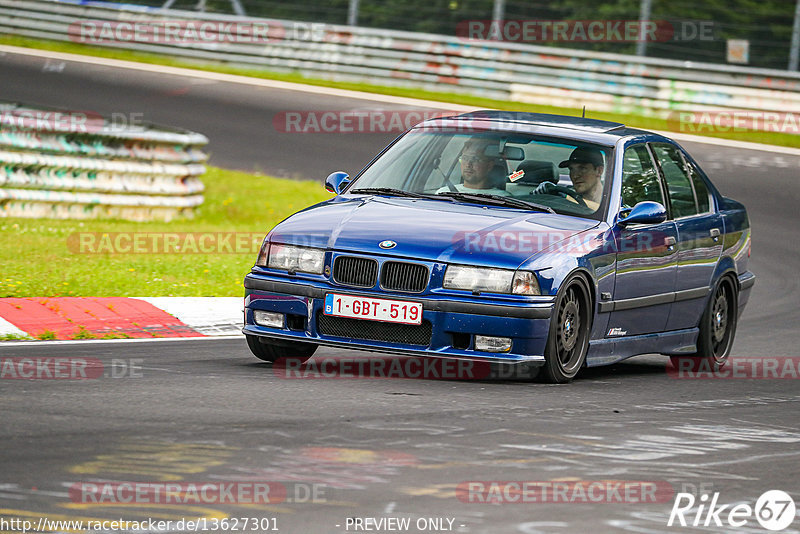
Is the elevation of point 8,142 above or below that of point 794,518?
above

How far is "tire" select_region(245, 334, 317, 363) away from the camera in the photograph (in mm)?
8578

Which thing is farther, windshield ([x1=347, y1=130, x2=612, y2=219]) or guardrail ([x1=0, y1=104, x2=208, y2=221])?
guardrail ([x1=0, y1=104, x2=208, y2=221])

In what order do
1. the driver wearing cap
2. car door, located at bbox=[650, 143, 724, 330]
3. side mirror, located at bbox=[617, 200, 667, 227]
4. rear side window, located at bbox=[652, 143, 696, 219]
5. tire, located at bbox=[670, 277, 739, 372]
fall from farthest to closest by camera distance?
1. tire, located at bbox=[670, 277, 739, 372]
2. rear side window, located at bbox=[652, 143, 696, 219]
3. car door, located at bbox=[650, 143, 724, 330]
4. the driver wearing cap
5. side mirror, located at bbox=[617, 200, 667, 227]

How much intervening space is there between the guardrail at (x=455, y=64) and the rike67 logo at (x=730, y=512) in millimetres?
19839

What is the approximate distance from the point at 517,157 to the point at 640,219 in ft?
2.80

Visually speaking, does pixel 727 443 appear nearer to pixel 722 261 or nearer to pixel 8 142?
pixel 722 261

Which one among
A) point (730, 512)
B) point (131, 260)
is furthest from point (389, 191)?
point (131, 260)

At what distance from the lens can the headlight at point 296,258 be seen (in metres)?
8.11

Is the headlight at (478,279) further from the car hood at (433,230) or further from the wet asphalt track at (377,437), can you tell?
the wet asphalt track at (377,437)

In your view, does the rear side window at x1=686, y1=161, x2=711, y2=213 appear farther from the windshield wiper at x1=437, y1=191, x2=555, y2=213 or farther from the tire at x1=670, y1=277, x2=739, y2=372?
the windshield wiper at x1=437, y1=191, x2=555, y2=213

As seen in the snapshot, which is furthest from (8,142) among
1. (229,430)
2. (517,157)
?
(229,430)

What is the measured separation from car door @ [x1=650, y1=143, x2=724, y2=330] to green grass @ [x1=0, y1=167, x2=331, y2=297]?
12.9ft

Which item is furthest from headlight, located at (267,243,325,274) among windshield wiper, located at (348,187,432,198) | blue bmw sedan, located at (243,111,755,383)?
windshield wiper, located at (348,187,432,198)

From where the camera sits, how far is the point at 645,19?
2650 centimetres
